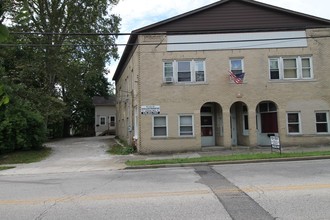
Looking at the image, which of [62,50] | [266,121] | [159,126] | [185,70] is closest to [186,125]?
[159,126]

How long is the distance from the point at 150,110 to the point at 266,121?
7461 millimetres

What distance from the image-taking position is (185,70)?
20.4 meters

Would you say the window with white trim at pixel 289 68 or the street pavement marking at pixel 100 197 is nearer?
the street pavement marking at pixel 100 197

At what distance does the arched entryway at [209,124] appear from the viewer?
21.6 meters

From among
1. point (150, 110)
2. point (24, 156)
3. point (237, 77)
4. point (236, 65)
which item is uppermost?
point (236, 65)

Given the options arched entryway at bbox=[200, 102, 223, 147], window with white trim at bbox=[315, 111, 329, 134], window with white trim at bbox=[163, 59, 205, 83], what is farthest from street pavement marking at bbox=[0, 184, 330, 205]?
arched entryway at bbox=[200, 102, 223, 147]

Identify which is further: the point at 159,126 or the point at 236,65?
the point at 236,65

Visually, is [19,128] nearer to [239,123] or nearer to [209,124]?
[209,124]

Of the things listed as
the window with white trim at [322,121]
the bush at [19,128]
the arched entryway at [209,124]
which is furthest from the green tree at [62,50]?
the window with white trim at [322,121]

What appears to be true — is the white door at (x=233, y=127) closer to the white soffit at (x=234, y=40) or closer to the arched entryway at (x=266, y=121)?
the arched entryway at (x=266, y=121)

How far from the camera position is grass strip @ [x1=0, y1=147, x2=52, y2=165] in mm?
19281

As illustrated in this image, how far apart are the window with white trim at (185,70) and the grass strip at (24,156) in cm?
907

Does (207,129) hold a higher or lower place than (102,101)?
lower

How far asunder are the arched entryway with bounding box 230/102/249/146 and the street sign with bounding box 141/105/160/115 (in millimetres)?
5162
